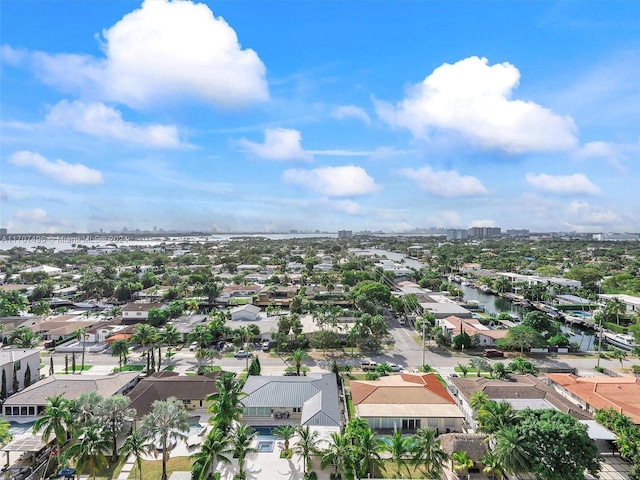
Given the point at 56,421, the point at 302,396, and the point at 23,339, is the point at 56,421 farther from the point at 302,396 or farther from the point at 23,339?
the point at 23,339

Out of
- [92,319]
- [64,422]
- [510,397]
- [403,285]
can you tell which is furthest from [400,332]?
[92,319]

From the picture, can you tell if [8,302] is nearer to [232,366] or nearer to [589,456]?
[232,366]

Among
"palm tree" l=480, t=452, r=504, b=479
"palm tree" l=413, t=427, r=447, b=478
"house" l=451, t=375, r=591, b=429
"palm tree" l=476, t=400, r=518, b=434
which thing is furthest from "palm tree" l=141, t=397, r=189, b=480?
"house" l=451, t=375, r=591, b=429

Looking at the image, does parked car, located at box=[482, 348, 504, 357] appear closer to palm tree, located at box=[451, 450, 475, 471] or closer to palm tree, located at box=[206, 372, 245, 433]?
palm tree, located at box=[451, 450, 475, 471]

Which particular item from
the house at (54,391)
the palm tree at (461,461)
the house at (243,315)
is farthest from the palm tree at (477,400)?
the house at (243,315)

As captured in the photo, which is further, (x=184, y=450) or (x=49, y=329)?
(x=49, y=329)

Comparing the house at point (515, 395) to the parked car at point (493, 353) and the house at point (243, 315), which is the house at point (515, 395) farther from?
the house at point (243, 315)

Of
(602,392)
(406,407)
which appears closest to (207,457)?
(406,407)
